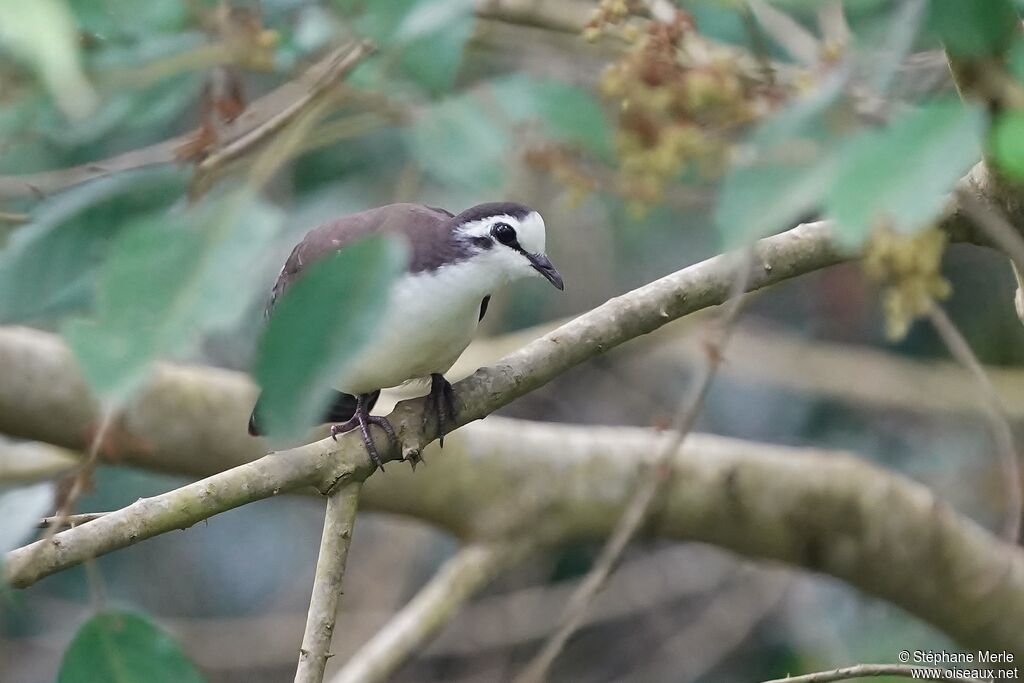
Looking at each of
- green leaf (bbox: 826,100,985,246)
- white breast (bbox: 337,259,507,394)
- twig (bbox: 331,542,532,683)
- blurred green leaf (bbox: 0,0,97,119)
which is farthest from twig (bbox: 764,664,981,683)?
blurred green leaf (bbox: 0,0,97,119)

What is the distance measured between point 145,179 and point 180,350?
68 cm

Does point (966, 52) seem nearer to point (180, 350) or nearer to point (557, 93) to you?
point (180, 350)

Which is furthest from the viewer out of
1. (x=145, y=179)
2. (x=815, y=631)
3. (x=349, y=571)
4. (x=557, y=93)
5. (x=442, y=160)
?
(x=349, y=571)

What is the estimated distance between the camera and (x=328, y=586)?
189 centimetres

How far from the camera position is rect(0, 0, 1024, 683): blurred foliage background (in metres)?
0.86

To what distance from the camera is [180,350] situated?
0.81 m

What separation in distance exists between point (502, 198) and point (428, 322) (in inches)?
23.1

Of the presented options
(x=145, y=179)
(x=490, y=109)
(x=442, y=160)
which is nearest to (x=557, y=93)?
(x=490, y=109)

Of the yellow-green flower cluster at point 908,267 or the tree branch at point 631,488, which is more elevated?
the yellow-green flower cluster at point 908,267

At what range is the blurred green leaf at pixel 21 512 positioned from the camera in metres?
1.73

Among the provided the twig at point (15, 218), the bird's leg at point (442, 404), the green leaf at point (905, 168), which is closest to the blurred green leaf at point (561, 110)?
the bird's leg at point (442, 404)

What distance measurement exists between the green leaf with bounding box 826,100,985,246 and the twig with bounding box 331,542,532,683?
2.13 meters

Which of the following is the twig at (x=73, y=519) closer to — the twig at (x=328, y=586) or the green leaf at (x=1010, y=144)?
the twig at (x=328, y=586)

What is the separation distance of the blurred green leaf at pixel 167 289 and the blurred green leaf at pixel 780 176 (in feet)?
1.08
